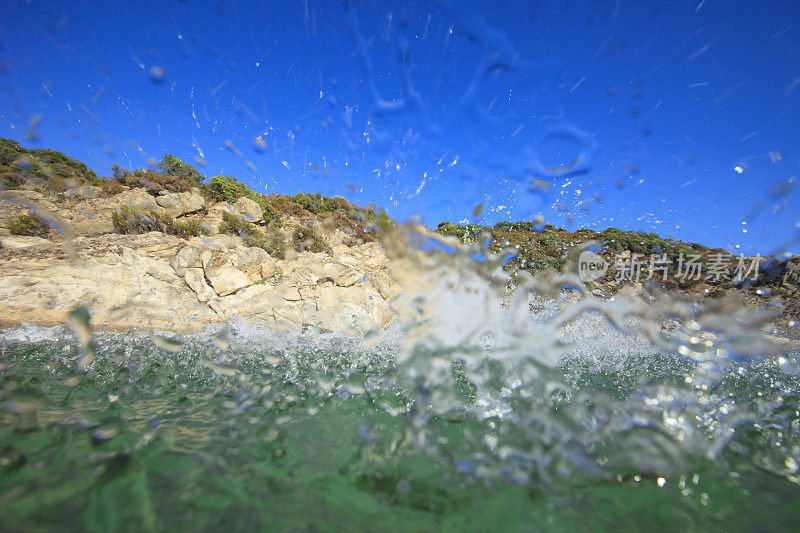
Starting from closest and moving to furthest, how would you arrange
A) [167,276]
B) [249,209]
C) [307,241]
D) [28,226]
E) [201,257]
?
[28,226]
[167,276]
[201,257]
[307,241]
[249,209]

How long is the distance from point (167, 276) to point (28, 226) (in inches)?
171

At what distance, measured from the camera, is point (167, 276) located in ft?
31.7

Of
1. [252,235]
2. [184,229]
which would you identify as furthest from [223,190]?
[252,235]

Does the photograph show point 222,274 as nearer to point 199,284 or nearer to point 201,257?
point 199,284

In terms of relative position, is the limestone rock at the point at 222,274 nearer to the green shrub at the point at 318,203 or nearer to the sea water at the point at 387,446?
the sea water at the point at 387,446

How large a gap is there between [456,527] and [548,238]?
16.1 m

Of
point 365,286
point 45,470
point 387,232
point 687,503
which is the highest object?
point 387,232

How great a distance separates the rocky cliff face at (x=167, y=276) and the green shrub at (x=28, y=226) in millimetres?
249

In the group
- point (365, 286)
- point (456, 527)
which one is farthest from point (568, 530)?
point (365, 286)

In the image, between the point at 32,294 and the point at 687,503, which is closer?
the point at 687,503

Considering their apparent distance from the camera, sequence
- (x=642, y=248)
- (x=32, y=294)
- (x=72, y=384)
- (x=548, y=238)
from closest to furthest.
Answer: (x=72, y=384) → (x=32, y=294) → (x=642, y=248) → (x=548, y=238)

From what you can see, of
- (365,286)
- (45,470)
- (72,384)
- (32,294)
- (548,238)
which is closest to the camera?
(45,470)

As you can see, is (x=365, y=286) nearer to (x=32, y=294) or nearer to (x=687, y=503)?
(x=32, y=294)

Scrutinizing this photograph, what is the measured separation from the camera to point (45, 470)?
158 cm
